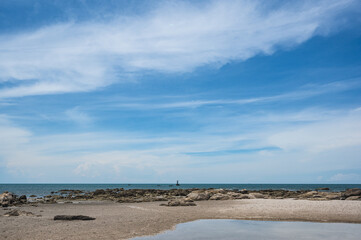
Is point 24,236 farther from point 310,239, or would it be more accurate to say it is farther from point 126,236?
point 310,239

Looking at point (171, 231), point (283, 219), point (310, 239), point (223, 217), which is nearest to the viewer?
point (310, 239)

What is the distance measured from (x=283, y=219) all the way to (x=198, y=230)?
798 centimetres

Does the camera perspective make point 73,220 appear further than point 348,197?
No

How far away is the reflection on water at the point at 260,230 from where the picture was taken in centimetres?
1591

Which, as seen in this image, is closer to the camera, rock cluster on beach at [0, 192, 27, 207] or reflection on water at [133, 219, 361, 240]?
reflection on water at [133, 219, 361, 240]

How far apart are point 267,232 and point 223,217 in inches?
279

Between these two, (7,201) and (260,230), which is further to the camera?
(7,201)

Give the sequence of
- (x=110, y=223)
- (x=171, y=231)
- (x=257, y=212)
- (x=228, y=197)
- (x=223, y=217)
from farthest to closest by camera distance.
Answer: (x=228, y=197), (x=257, y=212), (x=223, y=217), (x=110, y=223), (x=171, y=231)

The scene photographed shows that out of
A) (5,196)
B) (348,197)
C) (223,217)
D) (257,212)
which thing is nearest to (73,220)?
(223,217)

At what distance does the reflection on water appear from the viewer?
15.9 metres

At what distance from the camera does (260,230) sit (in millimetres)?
17828

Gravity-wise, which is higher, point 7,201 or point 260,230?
point 260,230

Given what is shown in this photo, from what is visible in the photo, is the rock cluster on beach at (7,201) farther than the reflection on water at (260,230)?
Yes

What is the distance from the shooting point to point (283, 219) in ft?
73.1
